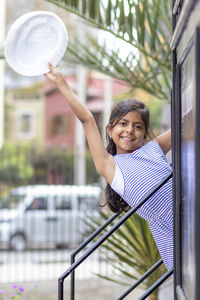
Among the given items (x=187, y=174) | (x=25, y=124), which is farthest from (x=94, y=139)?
(x=25, y=124)

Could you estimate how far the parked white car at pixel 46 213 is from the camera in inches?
362

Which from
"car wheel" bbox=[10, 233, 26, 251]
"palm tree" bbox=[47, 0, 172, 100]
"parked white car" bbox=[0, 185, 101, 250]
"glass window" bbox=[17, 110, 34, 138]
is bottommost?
"glass window" bbox=[17, 110, 34, 138]

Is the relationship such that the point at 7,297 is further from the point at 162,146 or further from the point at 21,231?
the point at 21,231

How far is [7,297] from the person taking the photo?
17.8ft

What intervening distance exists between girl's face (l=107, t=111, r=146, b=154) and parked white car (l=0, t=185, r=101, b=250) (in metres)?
6.41

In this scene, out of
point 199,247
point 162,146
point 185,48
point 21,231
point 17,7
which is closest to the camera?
point 199,247

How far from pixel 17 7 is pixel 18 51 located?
25.2 m

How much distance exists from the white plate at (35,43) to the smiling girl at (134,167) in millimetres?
62

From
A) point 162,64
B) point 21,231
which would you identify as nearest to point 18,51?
point 162,64

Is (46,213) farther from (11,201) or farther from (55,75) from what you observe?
(55,75)

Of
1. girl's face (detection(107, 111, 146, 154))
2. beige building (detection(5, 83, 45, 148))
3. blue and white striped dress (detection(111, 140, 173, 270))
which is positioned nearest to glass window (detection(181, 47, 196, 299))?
blue and white striped dress (detection(111, 140, 173, 270))

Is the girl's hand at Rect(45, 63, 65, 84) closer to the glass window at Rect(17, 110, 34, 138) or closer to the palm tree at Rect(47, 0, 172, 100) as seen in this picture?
the palm tree at Rect(47, 0, 172, 100)

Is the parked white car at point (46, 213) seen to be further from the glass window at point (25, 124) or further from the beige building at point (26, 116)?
the glass window at point (25, 124)

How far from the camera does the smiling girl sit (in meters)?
2.30
